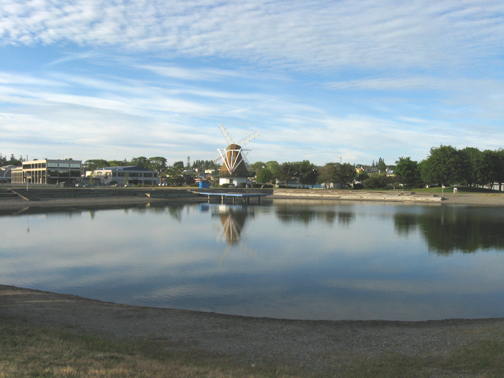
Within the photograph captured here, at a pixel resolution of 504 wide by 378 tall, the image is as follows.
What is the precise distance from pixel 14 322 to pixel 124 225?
2392cm

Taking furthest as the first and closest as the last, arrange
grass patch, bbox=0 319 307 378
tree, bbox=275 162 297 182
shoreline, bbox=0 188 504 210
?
1. tree, bbox=275 162 297 182
2. shoreline, bbox=0 188 504 210
3. grass patch, bbox=0 319 307 378

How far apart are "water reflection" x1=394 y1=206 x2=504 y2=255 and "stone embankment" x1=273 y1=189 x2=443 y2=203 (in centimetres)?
2671

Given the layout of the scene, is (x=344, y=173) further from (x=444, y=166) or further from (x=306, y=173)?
(x=444, y=166)

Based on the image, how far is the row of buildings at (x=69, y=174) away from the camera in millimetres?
92938

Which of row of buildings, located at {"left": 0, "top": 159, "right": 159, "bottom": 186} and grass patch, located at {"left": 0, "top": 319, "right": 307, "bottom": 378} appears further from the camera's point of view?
row of buildings, located at {"left": 0, "top": 159, "right": 159, "bottom": 186}

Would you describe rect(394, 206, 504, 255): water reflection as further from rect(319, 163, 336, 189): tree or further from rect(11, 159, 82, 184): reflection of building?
rect(11, 159, 82, 184): reflection of building

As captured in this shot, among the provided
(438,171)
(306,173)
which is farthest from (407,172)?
(306,173)

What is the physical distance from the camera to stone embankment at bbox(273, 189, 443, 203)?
63.8 m

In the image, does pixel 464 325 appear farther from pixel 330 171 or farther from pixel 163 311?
pixel 330 171

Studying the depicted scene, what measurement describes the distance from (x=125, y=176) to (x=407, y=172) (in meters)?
65.5

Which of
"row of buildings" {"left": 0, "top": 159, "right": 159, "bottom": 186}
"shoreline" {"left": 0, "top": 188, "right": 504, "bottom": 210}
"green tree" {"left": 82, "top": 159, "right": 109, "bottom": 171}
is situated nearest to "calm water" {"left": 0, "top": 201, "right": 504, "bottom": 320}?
"shoreline" {"left": 0, "top": 188, "right": 504, "bottom": 210}

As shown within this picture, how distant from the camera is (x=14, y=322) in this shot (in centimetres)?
815

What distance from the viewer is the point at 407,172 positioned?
82.9m

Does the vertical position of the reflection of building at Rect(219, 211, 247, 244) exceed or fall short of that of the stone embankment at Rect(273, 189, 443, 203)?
it falls short
